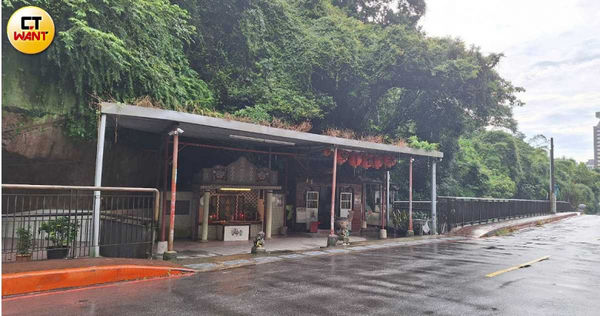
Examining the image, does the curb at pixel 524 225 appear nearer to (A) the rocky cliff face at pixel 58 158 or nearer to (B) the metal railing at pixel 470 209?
(B) the metal railing at pixel 470 209

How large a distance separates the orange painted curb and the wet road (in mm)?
384

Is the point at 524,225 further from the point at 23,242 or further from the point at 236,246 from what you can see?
the point at 23,242

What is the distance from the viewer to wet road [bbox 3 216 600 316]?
6969 millimetres

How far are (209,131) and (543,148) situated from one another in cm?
7108

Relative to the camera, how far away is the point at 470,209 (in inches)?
1017

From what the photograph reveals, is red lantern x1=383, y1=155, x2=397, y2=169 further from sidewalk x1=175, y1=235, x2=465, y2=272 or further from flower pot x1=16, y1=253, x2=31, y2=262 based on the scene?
flower pot x1=16, y1=253, x2=31, y2=262

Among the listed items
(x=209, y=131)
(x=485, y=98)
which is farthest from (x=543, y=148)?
(x=209, y=131)

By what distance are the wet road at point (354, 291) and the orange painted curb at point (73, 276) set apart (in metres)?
0.38

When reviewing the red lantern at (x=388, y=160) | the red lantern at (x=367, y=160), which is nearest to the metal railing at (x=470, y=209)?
the red lantern at (x=388, y=160)

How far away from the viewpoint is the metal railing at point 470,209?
2297 cm

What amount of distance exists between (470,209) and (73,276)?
23245 millimetres

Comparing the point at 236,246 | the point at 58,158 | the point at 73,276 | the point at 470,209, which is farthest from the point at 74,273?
the point at 470,209

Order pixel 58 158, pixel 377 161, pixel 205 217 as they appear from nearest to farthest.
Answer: pixel 58 158
pixel 205 217
pixel 377 161

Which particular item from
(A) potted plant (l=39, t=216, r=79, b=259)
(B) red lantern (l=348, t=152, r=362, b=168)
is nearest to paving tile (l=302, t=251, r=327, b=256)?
(B) red lantern (l=348, t=152, r=362, b=168)
